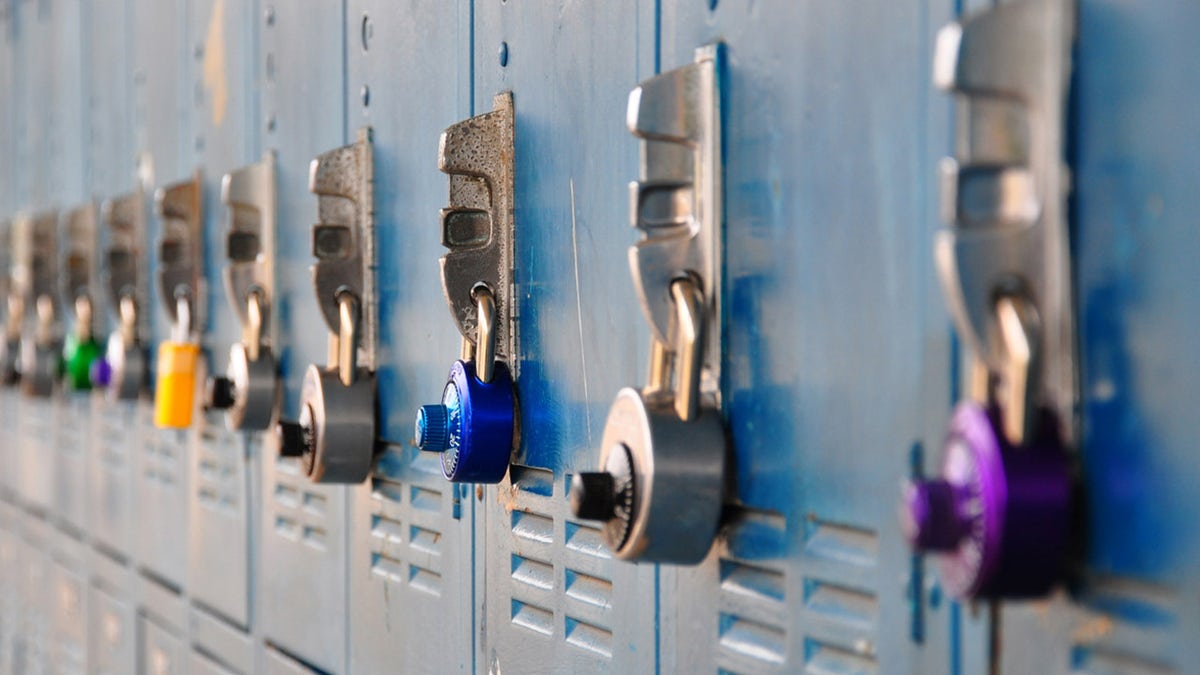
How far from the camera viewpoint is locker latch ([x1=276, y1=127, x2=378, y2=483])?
Result: 1.77m

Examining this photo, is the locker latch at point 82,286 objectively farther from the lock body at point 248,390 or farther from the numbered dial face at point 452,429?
the numbered dial face at point 452,429

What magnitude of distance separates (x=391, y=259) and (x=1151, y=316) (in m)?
1.17

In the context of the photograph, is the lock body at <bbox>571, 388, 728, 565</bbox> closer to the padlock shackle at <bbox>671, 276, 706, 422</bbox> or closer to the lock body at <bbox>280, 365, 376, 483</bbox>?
the padlock shackle at <bbox>671, 276, 706, 422</bbox>

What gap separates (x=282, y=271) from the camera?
212cm

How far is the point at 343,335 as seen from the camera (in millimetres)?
1781

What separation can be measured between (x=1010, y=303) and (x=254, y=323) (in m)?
1.53

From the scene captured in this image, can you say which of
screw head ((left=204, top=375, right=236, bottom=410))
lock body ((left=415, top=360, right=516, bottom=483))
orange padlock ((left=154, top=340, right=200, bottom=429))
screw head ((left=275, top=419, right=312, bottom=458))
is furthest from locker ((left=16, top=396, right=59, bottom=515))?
lock body ((left=415, top=360, right=516, bottom=483))

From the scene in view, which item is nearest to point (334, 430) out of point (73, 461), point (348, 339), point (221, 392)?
point (348, 339)

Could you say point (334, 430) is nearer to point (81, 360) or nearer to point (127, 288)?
point (127, 288)

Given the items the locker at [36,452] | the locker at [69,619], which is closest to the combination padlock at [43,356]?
the locker at [36,452]

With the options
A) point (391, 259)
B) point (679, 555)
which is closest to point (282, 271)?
point (391, 259)

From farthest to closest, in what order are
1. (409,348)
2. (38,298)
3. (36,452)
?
1. (36,452)
2. (38,298)
3. (409,348)

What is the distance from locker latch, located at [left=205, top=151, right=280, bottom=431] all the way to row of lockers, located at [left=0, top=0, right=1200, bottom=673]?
3cm

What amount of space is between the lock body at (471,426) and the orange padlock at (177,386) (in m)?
1.05
